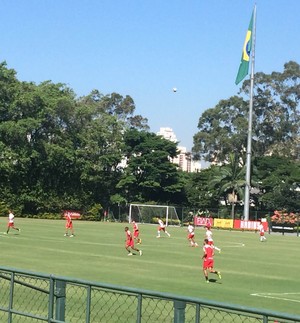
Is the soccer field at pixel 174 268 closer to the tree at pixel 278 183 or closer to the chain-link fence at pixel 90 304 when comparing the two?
the chain-link fence at pixel 90 304

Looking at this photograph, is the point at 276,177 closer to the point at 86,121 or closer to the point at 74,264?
the point at 86,121

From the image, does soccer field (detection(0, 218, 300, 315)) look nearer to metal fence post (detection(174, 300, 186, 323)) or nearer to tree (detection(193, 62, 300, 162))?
metal fence post (detection(174, 300, 186, 323))

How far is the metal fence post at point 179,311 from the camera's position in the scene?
7090 millimetres

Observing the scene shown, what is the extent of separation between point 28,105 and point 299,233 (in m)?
34.6

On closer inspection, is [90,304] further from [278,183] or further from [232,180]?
[278,183]

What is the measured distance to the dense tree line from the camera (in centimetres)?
8444

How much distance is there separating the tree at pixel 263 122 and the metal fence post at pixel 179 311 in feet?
327

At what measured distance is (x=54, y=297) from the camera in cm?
851

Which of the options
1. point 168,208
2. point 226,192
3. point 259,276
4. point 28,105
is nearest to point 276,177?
point 226,192

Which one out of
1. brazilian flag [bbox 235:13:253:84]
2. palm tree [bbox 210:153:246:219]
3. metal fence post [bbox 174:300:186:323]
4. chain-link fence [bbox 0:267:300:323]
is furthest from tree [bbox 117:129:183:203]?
metal fence post [bbox 174:300:186:323]

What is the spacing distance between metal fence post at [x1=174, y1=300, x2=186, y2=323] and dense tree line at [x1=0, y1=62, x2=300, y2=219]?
249 feet

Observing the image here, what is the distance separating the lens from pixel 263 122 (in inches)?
4299

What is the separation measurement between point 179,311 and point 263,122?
103780 millimetres

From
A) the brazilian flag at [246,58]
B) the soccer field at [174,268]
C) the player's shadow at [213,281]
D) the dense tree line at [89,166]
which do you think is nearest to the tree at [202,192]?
the dense tree line at [89,166]
